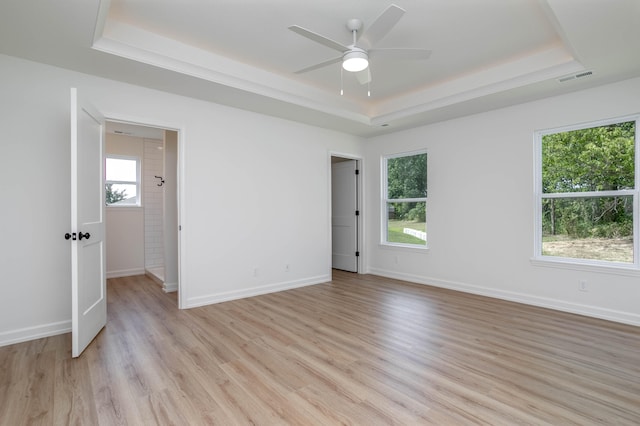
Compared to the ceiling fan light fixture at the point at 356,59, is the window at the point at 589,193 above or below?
below

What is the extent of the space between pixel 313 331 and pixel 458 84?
3.47m

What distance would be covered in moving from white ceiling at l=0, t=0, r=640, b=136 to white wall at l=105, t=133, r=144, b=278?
2.97 m

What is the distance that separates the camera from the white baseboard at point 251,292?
4.04 meters

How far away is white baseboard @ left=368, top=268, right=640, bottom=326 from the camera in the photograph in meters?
3.46

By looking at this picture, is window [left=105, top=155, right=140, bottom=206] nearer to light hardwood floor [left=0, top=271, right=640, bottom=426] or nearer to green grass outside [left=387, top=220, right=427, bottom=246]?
light hardwood floor [left=0, top=271, right=640, bottom=426]

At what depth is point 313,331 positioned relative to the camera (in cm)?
321

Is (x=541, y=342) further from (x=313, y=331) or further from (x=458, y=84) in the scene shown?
(x=458, y=84)

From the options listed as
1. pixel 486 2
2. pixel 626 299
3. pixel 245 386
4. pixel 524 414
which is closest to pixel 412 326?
pixel 524 414

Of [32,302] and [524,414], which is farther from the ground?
[32,302]

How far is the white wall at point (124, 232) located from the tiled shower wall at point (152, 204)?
9 centimetres

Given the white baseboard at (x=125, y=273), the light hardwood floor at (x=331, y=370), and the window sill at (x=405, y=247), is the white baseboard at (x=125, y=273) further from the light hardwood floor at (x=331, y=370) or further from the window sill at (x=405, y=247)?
the window sill at (x=405, y=247)

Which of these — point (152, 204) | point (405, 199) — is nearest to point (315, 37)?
point (405, 199)

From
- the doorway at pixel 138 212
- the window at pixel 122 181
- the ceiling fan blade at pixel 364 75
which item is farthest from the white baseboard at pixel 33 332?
the ceiling fan blade at pixel 364 75

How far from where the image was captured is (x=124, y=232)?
5973 mm
